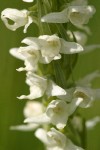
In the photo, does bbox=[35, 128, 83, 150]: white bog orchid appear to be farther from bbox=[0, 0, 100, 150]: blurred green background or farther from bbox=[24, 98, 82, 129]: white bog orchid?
bbox=[0, 0, 100, 150]: blurred green background

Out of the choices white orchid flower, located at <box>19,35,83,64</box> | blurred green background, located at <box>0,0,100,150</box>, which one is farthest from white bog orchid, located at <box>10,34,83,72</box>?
blurred green background, located at <box>0,0,100,150</box>

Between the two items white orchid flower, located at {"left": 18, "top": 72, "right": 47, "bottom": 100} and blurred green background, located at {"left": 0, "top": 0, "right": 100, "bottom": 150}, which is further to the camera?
blurred green background, located at {"left": 0, "top": 0, "right": 100, "bottom": 150}

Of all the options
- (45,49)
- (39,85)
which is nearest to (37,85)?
(39,85)

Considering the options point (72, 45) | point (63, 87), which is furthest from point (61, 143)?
point (72, 45)

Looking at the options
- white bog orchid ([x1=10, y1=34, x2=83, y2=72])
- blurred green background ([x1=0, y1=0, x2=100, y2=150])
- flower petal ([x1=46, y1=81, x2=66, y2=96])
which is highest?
white bog orchid ([x1=10, y1=34, x2=83, y2=72])

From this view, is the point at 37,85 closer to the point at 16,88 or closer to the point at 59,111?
the point at 59,111

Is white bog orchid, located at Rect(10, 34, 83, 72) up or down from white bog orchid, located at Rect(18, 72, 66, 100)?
up

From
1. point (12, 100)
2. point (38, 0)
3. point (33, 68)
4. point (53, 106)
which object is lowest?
point (12, 100)

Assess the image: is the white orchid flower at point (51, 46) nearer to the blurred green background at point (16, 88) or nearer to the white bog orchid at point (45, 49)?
the white bog orchid at point (45, 49)

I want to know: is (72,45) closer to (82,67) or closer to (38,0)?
(38,0)
